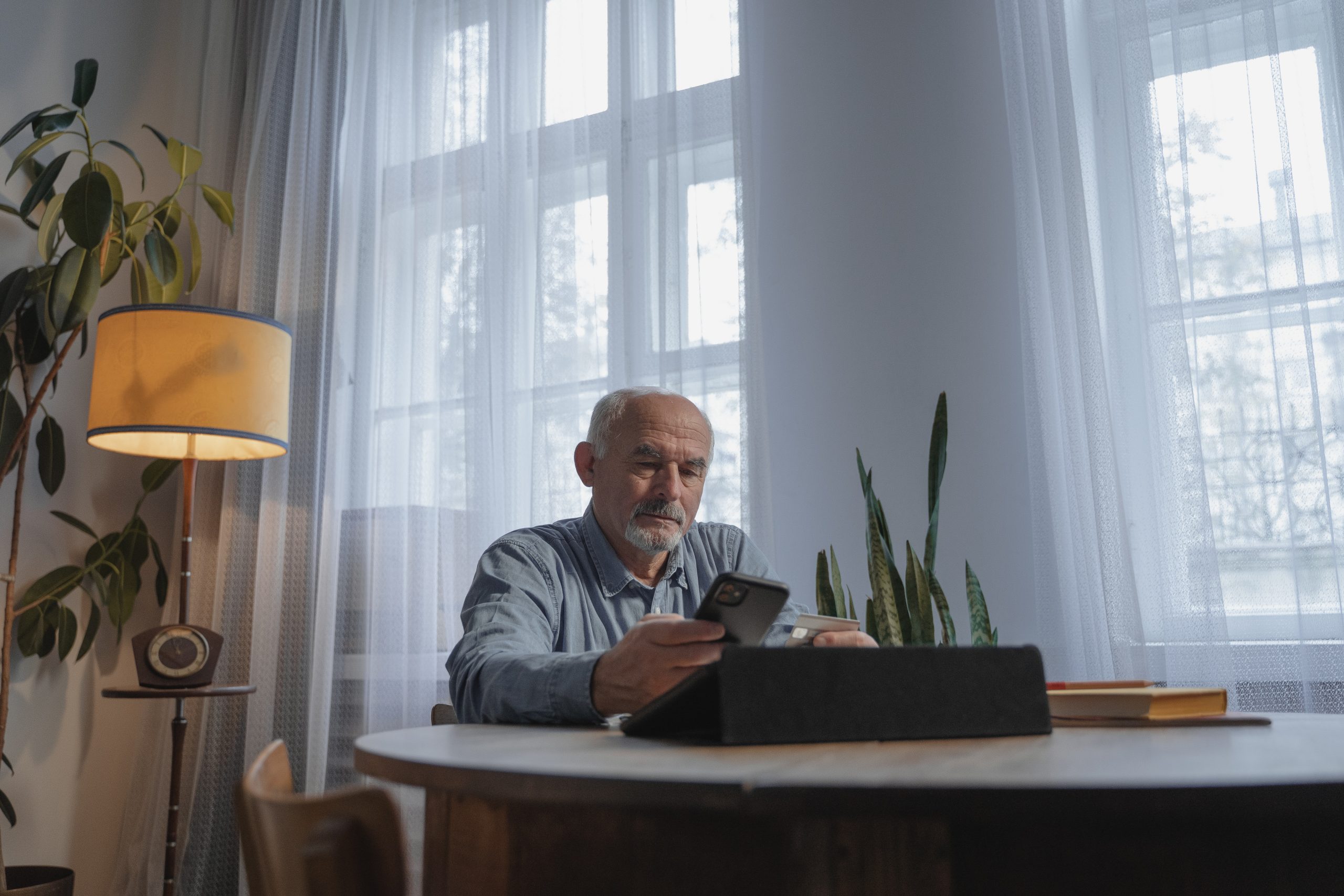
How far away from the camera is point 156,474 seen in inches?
126

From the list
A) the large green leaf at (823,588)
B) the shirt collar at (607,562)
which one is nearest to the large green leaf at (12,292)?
the shirt collar at (607,562)

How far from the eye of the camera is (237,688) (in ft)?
8.75

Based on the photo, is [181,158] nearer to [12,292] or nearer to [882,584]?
[12,292]

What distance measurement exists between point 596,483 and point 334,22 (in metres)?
2.27

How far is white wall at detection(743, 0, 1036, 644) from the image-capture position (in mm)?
2377

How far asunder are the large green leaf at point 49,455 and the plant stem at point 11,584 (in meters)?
0.05

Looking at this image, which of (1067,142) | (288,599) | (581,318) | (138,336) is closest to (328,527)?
(288,599)

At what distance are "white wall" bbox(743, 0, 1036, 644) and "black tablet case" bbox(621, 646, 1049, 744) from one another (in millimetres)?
1474

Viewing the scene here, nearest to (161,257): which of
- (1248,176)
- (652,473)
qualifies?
(652,473)

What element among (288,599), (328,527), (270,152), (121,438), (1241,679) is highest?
(270,152)

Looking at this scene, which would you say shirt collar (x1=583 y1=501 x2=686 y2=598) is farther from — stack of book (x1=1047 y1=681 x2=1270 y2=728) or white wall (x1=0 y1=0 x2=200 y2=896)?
white wall (x1=0 y1=0 x2=200 y2=896)

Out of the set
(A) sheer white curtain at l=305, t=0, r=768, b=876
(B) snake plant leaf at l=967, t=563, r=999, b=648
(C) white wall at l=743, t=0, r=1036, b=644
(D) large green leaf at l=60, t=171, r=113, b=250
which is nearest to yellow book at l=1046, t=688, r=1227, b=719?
(B) snake plant leaf at l=967, t=563, r=999, b=648

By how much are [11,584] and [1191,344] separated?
2923mm

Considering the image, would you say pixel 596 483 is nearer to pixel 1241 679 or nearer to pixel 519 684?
pixel 519 684
